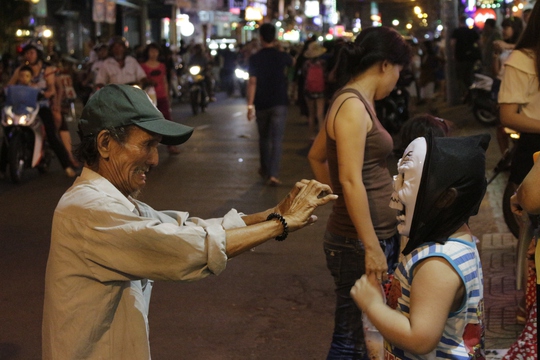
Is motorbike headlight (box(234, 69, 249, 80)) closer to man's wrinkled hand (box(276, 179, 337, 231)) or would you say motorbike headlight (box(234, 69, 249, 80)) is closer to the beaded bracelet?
man's wrinkled hand (box(276, 179, 337, 231))

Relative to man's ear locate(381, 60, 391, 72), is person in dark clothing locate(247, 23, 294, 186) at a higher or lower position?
lower

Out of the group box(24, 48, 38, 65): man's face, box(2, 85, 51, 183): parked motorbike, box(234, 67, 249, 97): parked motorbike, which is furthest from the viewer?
box(234, 67, 249, 97): parked motorbike

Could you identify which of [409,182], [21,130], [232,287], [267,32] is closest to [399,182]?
[409,182]

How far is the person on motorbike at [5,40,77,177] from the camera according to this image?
11922 millimetres

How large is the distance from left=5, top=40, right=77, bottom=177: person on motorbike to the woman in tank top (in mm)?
8478

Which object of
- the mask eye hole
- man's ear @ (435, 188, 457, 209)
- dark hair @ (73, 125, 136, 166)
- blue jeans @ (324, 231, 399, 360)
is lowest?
blue jeans @ (324, 231, 399, 360)

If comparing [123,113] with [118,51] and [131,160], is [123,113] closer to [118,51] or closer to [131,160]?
[131,160]

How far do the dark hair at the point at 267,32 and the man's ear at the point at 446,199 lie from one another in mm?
8226

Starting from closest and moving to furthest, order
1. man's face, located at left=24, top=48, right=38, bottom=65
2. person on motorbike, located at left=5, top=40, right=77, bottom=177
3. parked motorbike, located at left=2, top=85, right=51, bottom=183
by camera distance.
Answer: parked motorbike, located at left=2, top=85, right=51, bottom=183, person on motorbike, located at left=5, top=40, right=77, bottom=177, man's face, located at left=24, top=48, right=38, bottom=65

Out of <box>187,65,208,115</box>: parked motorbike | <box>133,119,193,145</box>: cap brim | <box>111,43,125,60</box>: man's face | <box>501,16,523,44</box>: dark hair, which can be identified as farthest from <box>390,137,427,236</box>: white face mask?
<box>187,65,208,115</box>: parked motorbike

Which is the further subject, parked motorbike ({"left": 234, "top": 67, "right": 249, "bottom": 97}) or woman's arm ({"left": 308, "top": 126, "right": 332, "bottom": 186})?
parked motorbike ({"left": 234, "top": 67, "right": 249, "bottom": 97})

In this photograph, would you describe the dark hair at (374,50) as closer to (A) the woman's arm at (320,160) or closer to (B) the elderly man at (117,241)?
(A) the woman's arm at (320,160)

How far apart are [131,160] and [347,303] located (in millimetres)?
1619

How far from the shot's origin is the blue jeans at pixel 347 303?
386 centimetres
